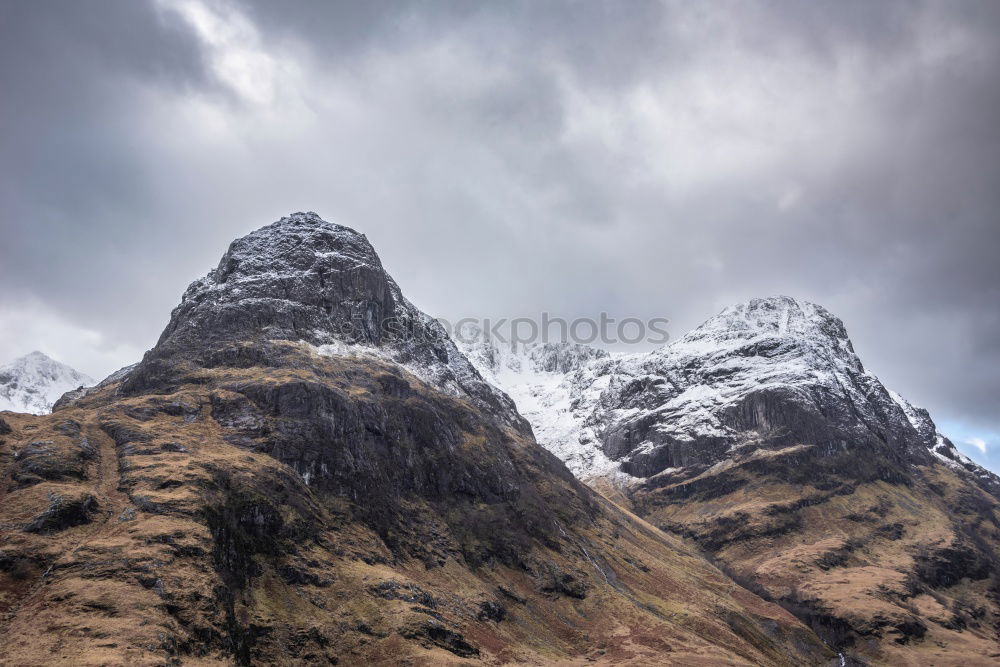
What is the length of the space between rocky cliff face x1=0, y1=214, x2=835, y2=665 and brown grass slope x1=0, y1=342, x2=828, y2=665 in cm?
39

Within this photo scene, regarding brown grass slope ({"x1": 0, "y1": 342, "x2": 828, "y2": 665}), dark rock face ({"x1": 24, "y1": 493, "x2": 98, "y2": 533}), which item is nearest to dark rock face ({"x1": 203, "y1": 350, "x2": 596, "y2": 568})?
brown grass slope ({"x1": 0, "y1": 342, "x2": 828, "y2": 665})

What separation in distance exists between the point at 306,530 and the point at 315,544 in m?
2.79

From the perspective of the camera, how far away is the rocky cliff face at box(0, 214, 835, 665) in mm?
72125

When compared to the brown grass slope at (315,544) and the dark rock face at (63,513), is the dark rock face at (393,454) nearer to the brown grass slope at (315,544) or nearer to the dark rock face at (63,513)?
the brown grass slope at (315,544)

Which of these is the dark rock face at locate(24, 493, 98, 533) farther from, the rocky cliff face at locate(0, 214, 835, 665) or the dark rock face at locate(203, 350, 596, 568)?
the dark rock face at locate(203, 350, 596, 568)

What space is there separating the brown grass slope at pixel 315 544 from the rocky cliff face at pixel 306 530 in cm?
39

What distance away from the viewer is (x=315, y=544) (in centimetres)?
10550

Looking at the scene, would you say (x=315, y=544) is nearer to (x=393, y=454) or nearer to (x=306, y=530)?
(x=306, y=530)

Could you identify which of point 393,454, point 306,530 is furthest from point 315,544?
point 393,454

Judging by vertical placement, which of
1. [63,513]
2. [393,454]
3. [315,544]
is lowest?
[63,513]

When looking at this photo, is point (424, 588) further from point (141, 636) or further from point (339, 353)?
point (339, 353)

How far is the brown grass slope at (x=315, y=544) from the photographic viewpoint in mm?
71125

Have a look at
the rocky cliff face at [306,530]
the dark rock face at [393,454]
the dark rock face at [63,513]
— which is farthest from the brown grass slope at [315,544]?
the dark rock face at [393,454]

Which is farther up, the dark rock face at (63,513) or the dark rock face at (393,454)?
the dark rock face at (393,454)
